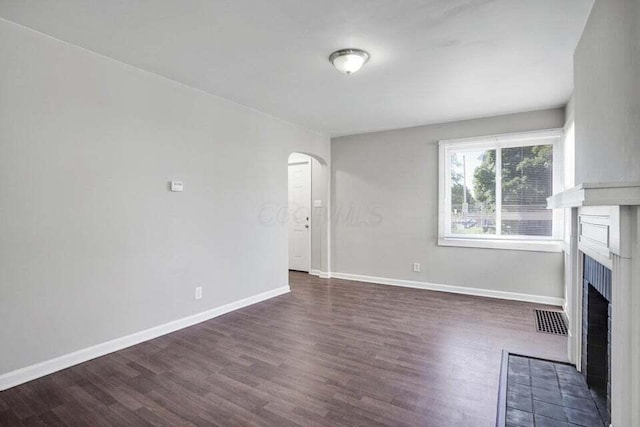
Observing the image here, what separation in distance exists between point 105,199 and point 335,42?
2.31 meters

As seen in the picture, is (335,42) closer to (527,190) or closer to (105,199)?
(105,199)

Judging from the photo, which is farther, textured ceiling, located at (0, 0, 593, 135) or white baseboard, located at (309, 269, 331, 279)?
white baseboard, located at (309, 269, 331, 279)

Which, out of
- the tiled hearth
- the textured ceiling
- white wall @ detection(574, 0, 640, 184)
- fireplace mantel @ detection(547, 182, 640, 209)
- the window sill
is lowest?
the tiled hearth

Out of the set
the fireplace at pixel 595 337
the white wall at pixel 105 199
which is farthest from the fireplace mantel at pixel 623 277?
the white wall at pixel 105 199

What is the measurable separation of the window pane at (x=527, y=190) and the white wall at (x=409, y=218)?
0.31 m

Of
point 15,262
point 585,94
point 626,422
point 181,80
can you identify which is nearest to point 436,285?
point 585,94

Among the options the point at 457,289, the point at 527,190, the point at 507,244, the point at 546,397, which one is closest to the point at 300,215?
the point at 457,289

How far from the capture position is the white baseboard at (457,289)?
14.3 feet

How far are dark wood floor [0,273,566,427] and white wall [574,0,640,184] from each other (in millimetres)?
1611

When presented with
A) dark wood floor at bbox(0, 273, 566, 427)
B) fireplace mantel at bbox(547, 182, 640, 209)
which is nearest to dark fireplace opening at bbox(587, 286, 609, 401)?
dark wood floor at bbox(0, 273, 566, 427)

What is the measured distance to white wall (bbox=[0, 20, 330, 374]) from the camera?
2381mm

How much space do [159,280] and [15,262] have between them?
113 cm

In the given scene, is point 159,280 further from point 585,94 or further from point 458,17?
point 585,94

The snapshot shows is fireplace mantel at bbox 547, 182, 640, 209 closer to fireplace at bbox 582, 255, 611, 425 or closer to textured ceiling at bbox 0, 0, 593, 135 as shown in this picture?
fireplace at bbox 582, 255, 611, 425
